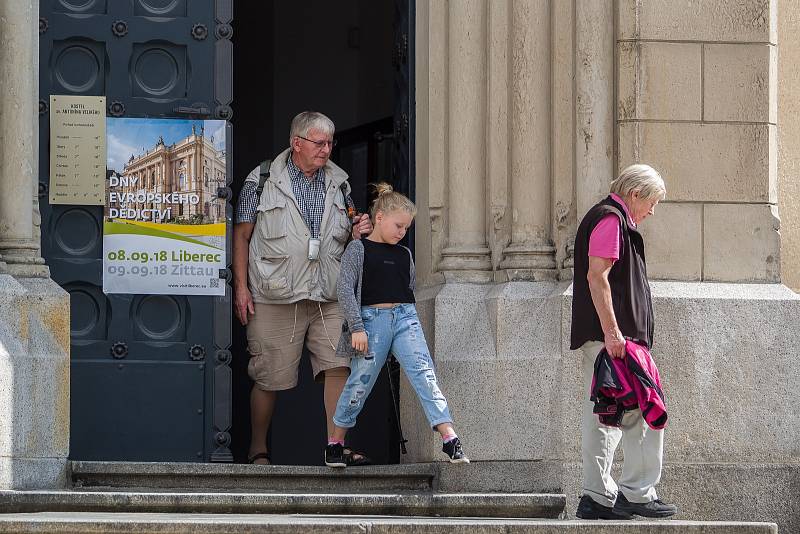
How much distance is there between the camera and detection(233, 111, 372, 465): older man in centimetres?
908

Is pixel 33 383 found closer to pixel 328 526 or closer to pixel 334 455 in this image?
pixel 334 455

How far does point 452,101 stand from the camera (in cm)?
922

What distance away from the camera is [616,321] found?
25.0 feet

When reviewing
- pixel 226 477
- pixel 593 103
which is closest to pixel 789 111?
pixel 593 103

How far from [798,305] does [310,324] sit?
2438mm

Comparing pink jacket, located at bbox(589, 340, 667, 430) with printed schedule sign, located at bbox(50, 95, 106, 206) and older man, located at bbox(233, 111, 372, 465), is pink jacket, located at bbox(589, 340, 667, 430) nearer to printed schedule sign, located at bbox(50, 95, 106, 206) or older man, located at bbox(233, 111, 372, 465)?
older man, located at bbox(233, 111, 372, 465)

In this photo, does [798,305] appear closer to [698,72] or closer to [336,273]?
[698,72]

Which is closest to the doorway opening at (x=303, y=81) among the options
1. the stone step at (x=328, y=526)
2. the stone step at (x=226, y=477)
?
the stone step at (x=226, y=477)

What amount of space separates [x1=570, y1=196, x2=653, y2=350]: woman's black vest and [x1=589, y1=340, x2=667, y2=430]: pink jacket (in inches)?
6.3

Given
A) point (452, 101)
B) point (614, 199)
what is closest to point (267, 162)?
point (452, 101)

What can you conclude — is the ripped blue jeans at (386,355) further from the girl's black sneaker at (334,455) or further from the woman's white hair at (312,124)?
the woman's white hair at (312,124)

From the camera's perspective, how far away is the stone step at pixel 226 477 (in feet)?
28.0

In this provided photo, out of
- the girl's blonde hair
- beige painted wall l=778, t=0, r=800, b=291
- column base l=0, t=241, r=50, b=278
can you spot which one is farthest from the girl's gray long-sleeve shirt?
beige painted wall l=778, t=0, r=800, b=291

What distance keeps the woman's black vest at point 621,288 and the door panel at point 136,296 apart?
2.33 metres
